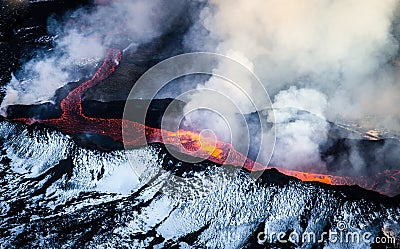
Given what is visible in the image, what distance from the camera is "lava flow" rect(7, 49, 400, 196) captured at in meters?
10.2

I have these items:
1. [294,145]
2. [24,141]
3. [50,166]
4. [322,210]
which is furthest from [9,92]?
[322,210]

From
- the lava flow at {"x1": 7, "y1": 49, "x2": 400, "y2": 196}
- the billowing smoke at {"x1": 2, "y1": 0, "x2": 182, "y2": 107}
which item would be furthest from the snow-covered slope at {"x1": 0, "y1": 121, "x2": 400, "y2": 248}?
the billowing smoke at {"x1": 2, "y1": 0, "x2": 182, "y2": 107}

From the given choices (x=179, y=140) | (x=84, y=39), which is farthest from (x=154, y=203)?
(x=84, y=39)

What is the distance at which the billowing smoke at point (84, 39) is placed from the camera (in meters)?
13.9

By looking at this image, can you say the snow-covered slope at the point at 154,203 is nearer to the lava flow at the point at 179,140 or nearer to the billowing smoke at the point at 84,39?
the lava flow at the point at 179,140

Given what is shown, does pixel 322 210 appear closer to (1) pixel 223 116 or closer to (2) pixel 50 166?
(1) pixel 223 116

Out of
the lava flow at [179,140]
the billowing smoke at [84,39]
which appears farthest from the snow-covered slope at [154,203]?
the billowing smoke at [84,39]

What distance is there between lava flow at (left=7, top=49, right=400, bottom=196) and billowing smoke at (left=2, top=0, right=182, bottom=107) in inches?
55.8

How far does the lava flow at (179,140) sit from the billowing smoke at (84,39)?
142cm

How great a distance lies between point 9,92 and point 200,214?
907 centimetres

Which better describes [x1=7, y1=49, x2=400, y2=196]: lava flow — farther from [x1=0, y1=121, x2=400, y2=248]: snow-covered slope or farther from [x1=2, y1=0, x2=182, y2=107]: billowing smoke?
[x1=2, y1=0, x2=182, y2=107]: billowing smoke

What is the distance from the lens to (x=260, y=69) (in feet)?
48.5

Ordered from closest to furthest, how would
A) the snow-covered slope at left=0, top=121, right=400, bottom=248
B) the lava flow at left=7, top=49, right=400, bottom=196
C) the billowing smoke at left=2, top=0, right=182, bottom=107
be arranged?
the snow-covered slope at left=0, top=121, right=400, bottom=248 < the lava flow at left=7, top=49, right=400, bottom=196 < the billowing smoke at left=2, top=0, right=182, bottom=107

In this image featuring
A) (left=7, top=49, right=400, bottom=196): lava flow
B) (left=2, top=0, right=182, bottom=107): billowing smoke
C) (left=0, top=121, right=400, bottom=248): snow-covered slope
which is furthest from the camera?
(left=2, top=0, right=182, bottom=107): billowing smoke
